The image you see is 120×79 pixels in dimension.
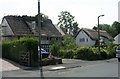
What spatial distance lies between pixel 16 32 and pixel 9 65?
87.1ft

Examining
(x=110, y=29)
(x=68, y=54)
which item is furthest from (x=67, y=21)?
(x=68, y=54)

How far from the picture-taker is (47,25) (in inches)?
2275

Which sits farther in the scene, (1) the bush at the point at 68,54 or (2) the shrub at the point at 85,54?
(1) the bush at the point at 68,54

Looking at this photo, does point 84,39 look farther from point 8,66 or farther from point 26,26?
point 8,66

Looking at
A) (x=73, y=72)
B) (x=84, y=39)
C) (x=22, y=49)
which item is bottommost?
(x=73, y=72)

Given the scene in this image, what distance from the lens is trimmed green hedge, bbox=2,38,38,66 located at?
24.5m

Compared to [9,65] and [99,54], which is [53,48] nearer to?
[99,54]

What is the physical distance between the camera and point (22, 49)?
25.3 metres

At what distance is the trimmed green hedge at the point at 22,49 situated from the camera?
80.5 feet

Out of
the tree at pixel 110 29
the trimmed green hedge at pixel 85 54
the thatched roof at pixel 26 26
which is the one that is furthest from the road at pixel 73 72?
the tree at pixel 110 29

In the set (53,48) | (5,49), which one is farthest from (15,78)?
(53,48)

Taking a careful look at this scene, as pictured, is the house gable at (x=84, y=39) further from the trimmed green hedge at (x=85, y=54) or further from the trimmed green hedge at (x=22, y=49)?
the trimmed green hedge at (x=22, y=49)

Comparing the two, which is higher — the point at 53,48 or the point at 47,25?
the point at 47,25

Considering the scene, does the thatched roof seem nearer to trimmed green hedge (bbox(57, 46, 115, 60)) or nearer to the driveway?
trimmed green hedge (bbox(57, 46, 115, 60))
